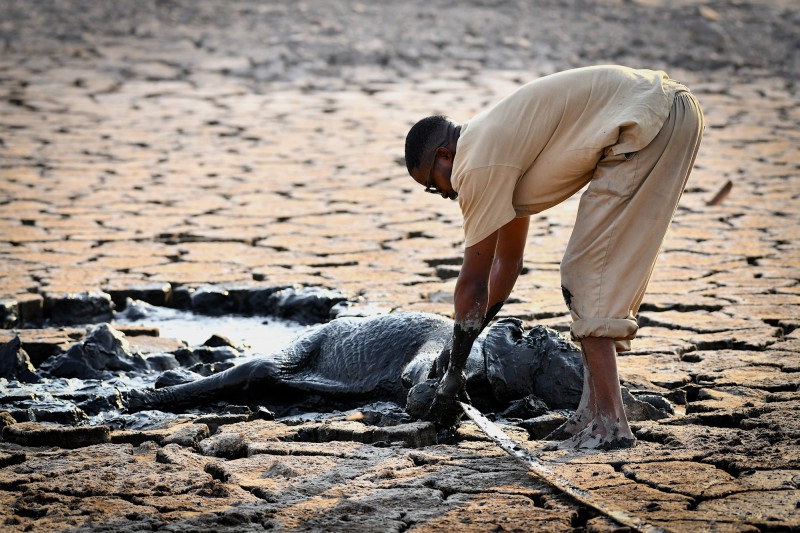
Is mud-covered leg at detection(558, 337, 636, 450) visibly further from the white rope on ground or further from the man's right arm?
the man's right arm

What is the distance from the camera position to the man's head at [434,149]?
3.73m

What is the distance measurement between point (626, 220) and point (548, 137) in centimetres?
37

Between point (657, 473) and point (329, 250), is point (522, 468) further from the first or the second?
point (329, 250)

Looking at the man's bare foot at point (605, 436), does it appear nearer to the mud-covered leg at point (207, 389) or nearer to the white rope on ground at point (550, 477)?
the white rope on ground at point (550, 477)

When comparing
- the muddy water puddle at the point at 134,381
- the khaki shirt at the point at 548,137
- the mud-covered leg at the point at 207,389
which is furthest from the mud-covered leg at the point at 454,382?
the muddy water puddle at the point at 134,381

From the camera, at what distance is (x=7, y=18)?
17109 mm

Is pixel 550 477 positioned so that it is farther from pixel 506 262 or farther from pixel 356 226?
pixel 356 226

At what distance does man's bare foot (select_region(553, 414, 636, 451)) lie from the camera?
3.76 meters

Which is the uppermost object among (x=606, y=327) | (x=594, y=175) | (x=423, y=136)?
(x=423, y=136)

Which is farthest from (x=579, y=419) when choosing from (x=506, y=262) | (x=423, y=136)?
(x=423, y=136)

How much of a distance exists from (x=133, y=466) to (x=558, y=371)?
163cm

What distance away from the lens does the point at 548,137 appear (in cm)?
372

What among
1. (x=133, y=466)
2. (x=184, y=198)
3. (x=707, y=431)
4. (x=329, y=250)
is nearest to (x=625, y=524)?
(x=707, y=431)

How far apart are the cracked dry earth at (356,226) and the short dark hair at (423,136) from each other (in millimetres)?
1002
